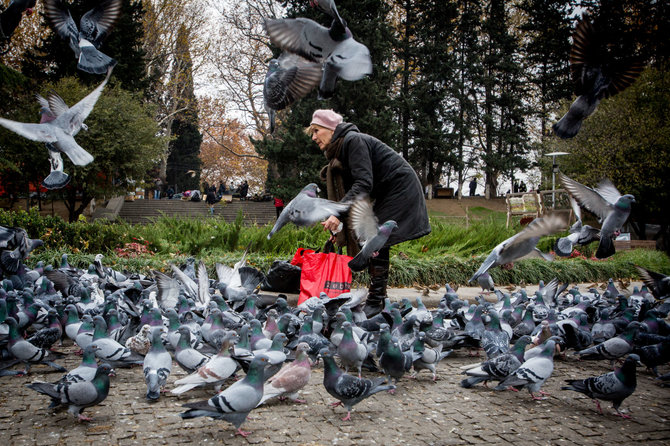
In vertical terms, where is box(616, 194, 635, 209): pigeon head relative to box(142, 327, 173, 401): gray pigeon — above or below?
above

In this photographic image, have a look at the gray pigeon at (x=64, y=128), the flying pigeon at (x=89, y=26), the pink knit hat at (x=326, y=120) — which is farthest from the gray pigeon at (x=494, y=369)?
the flying pigeon at (x=89, y=26)

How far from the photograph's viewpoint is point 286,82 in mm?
3316

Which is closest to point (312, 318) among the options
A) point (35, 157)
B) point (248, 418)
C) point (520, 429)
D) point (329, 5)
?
point (248, 418)

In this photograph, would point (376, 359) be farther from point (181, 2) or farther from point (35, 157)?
point (181, 2)

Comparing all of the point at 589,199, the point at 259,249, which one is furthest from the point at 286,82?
the point at 259,249

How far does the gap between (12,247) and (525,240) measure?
483cm

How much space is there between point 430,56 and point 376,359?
97.2ft

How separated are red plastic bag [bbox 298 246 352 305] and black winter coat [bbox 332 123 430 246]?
92 cm

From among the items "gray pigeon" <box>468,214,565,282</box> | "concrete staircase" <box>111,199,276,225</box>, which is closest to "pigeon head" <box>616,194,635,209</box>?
"gray pigeon" <box>468,214,565,282</box>

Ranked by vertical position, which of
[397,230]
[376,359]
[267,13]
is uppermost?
[267,13]

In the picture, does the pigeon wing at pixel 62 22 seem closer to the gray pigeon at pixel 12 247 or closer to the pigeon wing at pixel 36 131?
the pigeon wing at pixel 36 131

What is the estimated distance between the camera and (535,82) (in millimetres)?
30438

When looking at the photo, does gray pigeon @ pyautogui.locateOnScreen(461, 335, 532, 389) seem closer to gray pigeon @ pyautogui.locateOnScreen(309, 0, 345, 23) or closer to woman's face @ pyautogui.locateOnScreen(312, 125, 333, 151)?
woman's face @ pyautogui.locateOnScreen(312, 125, 333, 151)

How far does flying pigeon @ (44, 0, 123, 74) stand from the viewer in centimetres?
314
